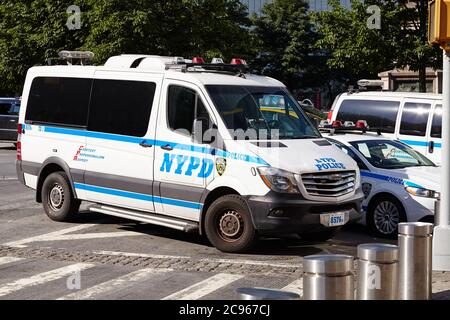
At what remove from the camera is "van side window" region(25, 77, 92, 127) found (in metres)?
12.2

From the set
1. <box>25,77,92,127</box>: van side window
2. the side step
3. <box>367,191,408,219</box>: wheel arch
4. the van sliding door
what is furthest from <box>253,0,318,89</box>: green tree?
the side step

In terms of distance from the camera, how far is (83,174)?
12.0 metres

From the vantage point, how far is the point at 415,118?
16.2 m

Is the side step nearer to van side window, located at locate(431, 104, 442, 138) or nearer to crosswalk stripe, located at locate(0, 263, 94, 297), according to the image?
crosswalk stripe, located at locate(0, 263, 94, 297)

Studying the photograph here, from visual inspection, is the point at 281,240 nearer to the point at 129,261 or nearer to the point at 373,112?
the point at 129,261

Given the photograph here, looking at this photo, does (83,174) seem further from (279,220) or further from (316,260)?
(316,260)

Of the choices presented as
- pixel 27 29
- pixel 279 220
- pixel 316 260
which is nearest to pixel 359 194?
pixel 279 220

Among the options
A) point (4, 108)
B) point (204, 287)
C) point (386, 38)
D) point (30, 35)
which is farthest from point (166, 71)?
point (30, 35)

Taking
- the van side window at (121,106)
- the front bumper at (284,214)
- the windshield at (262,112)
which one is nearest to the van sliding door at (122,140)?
the van side window at (121,106)

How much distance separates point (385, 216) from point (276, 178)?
2.69m

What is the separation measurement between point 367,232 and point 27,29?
88.0 feet

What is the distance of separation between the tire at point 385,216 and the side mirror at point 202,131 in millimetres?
3018

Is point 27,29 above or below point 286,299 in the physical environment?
above

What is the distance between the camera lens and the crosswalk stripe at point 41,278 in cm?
836
